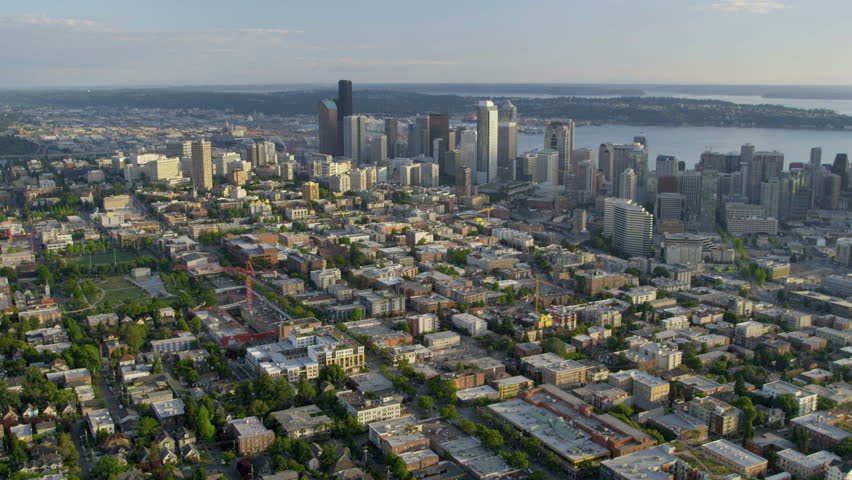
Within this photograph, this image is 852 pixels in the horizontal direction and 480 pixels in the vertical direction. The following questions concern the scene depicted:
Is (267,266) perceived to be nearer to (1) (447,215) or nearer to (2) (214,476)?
(1) (447,215)

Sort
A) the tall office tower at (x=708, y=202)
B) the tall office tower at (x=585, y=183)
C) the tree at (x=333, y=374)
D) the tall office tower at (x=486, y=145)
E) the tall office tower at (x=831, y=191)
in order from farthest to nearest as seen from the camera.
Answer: the tall office tower at (x=486, y=145) < the tall office tower at (x=585, y=183) < the tall office tower at (x=831, y=191) < the tall office tower at (x=708, y=202) < the tree at (x=333, y=374)

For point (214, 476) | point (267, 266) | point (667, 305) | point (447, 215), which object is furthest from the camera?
point (447, 215)

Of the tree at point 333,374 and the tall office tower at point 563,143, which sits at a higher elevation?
the tall office tower at point 563,143

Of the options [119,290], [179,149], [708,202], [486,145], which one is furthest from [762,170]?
[179,149]

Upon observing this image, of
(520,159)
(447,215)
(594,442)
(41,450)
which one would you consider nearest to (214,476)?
(41,450)

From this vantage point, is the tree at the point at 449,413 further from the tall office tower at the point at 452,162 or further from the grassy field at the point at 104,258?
the tall office tower at the point at 452,162

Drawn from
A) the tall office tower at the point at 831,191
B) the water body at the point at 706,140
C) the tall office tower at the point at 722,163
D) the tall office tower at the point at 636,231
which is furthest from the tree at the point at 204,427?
the water body at the point at 706,140

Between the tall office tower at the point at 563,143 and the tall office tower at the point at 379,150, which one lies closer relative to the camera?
the tall office tower at the point at 563,143
